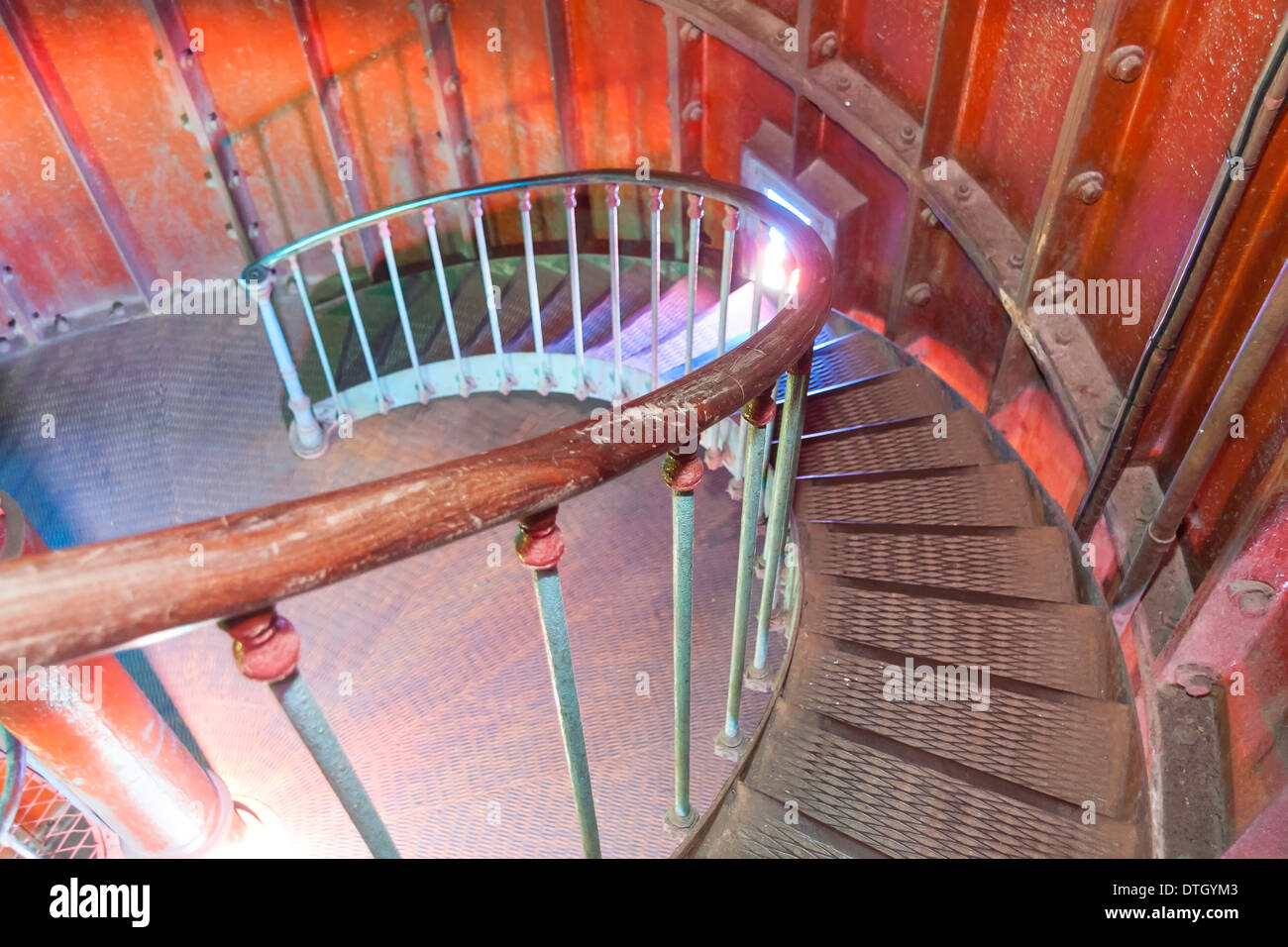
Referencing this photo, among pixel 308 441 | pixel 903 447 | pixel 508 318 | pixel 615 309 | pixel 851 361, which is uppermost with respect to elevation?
pixel 508 318

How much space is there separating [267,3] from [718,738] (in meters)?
5.02

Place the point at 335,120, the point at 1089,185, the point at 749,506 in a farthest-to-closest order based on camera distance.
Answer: the point at 335,120
the point at 1089,185
the point at 749,506

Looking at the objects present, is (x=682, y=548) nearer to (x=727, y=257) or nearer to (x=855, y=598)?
(x=855, y=598)

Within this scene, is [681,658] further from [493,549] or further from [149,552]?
[493,549]

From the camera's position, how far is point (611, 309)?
14.8 ft

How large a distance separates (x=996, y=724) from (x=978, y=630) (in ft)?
0.95

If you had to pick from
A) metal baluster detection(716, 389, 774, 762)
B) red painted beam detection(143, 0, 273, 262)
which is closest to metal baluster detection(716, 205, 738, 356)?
metal baluster detection(716, 389, 774, 762)

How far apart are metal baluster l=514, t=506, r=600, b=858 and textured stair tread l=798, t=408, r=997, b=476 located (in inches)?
75.9

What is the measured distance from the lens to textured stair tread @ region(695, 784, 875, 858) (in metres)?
1.95

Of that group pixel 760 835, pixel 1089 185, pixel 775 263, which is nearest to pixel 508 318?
pixel 775 263

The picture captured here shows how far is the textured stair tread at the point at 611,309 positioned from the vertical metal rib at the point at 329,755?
132 inches

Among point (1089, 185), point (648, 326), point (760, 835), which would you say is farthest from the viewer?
point (648, 326)

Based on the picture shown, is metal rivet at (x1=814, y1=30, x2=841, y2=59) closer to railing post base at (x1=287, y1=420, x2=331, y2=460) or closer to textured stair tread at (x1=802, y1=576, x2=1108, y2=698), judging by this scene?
textured stair tread at (x1=802, y1=576, x2=1108, y2=698)
